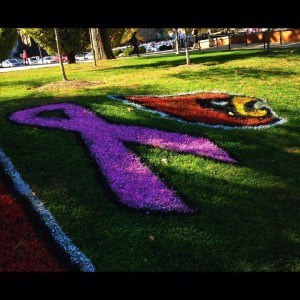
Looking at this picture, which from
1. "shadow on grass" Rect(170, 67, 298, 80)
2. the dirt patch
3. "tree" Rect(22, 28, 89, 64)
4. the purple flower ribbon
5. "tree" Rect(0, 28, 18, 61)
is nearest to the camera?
the purple flower ribbon

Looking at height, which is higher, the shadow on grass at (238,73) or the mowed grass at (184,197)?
the shadow on grass at (238,73)

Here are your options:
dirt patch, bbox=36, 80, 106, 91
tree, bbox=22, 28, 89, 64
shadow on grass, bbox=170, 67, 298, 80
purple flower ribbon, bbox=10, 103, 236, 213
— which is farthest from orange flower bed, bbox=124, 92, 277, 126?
tree, bbox=22, 28, 89, 64

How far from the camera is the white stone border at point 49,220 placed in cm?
406

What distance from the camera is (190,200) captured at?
5.21 metres

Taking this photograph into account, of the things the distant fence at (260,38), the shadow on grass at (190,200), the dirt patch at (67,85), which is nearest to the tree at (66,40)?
the distant fence at (260,38)

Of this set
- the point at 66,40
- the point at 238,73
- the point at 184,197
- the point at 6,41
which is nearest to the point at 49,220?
the point at 184,197

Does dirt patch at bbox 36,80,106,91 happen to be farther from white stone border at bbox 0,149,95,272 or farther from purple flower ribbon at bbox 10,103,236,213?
white stone border at bbox 0,149,95,272

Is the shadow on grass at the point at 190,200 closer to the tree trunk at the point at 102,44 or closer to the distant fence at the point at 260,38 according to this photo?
the tree trunk at the point at 102,44

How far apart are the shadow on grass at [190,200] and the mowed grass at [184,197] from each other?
0.5 inches

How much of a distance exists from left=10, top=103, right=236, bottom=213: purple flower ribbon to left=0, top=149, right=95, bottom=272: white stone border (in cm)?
98

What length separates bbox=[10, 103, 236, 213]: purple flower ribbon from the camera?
521 centimetres

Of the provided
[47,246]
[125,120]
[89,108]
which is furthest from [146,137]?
[47,246]

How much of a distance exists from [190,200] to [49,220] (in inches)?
74.6
